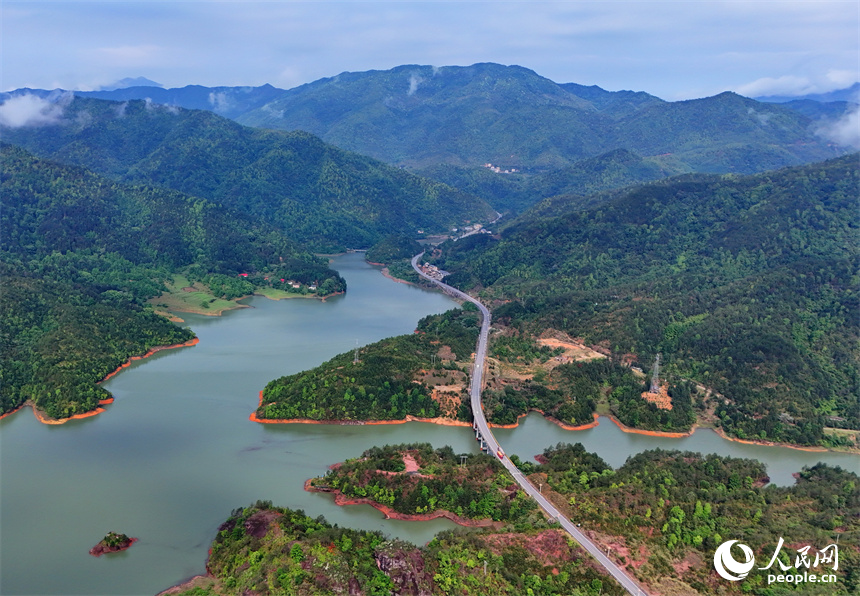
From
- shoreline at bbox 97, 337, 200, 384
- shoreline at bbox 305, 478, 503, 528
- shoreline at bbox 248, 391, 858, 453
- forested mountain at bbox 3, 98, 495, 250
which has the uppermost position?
forested mountain at bbox 3, 98, 495, 250

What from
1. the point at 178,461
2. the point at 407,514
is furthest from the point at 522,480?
the point at 178,461

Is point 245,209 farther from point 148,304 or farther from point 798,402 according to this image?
point 798,402

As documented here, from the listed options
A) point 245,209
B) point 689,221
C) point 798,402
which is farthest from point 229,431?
point 245,209

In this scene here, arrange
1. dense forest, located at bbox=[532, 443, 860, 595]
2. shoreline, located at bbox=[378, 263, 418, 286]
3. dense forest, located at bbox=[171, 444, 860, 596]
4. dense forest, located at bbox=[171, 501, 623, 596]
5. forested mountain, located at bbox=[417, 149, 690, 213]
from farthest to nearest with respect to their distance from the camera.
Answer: forested mountain, located at bbox=[417, 149, 690, 213] < shoreline, located at bbox=[378, 263, 418, 286] < dense forest, located at bbox=[532, 443, 860, 595] < dense forest, located at bbox=[171, 444, 860, 596] < dense forest, located at bbox=[171, 501, 623, 596]

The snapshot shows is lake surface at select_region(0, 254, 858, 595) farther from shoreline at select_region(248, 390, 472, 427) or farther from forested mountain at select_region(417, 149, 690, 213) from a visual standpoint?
forested mountain at select_region(417, 149, 690, 213)

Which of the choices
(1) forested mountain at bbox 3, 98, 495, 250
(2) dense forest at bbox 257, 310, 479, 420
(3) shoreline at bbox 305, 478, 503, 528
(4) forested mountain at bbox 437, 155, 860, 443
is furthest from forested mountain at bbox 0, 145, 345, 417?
(4) forested mountain at bbox 437, 155, 860, 443

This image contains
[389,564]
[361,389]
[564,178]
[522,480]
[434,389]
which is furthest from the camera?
[564,178]

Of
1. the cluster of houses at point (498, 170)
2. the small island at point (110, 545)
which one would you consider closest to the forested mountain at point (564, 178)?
the cluster of houses at point (498, 170)

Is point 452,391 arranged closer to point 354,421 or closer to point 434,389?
point 434,389
